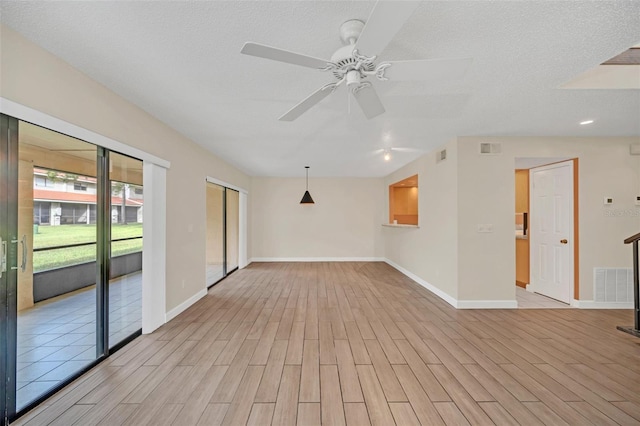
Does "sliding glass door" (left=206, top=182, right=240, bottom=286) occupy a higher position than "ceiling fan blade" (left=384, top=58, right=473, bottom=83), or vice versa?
"ceiling fan blade" (left=384, top=58, right=473, bottom=83)

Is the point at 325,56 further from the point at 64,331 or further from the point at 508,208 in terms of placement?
the point at 64,331

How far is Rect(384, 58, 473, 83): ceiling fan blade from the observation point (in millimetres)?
1625

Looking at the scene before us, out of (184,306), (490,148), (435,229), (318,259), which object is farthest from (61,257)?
(318,259)

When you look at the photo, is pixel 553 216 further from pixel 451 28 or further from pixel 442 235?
pixel 451 28

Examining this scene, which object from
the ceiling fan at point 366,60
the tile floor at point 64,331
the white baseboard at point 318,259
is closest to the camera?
the ceiling fan at point 366,60

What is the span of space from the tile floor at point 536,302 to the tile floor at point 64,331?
5.56 metres

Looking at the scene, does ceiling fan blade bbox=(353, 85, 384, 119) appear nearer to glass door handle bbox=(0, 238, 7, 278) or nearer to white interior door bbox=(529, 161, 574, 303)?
glass door handle bbox=(0, 238, 7, 278)

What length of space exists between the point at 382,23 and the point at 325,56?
2.71 ft

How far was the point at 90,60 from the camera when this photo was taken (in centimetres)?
216

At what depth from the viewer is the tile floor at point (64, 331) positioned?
2.37 m

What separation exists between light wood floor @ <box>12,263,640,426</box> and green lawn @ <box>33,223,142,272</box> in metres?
1.06

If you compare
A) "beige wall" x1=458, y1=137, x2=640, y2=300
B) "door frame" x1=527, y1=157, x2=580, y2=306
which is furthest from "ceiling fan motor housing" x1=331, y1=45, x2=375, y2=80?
"door frame" x1=527, y1=157, x2=580, y2=306

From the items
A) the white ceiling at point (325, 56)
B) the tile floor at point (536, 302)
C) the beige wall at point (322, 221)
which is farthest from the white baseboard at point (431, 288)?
the white ceiling at point (325, 56)

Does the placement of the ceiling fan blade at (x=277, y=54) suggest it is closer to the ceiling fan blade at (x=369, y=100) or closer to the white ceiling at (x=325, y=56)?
the white ceiling at (x=325, y=56)
